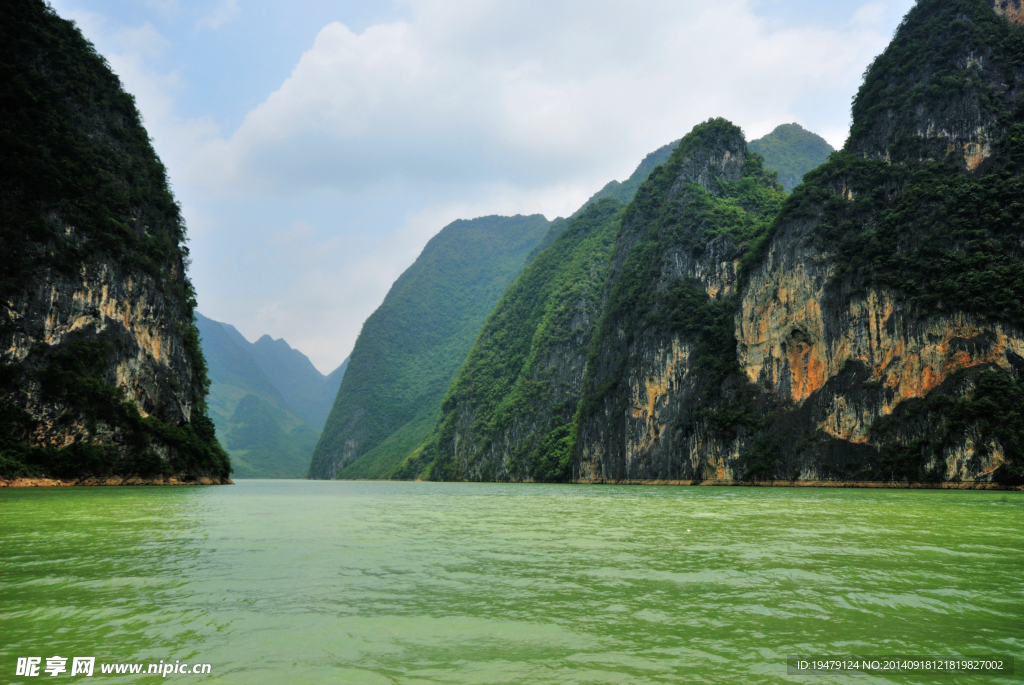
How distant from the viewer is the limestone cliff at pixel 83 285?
53094 millimetres

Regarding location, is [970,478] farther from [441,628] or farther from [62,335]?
[62,335]

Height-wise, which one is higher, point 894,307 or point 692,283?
point 692,283

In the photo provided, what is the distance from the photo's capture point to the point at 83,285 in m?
58.4

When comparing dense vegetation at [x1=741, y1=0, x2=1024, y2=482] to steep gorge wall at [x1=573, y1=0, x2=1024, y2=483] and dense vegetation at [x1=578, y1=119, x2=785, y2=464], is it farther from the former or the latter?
dense vegetation at [x1=578, y1=119, x2=785, y2=464]

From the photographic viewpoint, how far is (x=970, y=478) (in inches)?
2163

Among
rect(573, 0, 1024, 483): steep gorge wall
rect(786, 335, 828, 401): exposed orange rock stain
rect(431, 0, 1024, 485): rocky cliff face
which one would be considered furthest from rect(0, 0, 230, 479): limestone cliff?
rect(786, 335, 828, 401): exposed orange rock stain

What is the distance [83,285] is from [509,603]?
63727 mm

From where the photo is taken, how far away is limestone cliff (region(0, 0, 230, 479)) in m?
53.1

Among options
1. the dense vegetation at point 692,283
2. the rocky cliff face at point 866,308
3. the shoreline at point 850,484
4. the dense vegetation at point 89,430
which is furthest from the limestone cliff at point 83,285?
the dense vegetation at point 692,283

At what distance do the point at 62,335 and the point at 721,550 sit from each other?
200 feet

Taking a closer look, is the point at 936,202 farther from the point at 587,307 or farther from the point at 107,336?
the point at 107,336

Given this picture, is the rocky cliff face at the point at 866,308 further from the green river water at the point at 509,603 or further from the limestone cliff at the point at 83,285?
the limestone cliff at the point at 83,285

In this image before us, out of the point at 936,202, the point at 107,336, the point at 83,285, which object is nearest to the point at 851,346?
the point at 936,202

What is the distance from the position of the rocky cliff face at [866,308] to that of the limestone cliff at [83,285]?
61.8 meters
